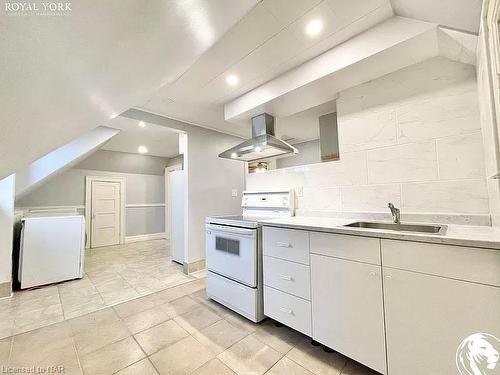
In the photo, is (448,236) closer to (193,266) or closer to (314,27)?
(314,27)

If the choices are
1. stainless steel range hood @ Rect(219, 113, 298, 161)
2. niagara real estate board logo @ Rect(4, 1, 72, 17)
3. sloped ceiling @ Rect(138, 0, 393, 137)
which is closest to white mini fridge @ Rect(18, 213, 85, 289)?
sloped ceiling @ Rect(138, 0, 393, 137)

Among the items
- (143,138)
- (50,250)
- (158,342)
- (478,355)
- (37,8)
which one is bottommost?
(158,342)

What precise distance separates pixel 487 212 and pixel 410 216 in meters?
0.42

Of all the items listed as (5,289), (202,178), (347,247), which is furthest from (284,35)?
(5,289)

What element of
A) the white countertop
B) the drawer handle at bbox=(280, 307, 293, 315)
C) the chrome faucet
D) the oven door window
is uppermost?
the chrome faucet

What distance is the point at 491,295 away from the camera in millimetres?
950

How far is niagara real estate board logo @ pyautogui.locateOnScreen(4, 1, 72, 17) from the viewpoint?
58 cm

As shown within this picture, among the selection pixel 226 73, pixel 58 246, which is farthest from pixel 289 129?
pixel 58 246

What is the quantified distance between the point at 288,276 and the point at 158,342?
1.16 m

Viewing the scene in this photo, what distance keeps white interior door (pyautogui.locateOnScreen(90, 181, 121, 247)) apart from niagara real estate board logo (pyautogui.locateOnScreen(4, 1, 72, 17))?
5.45 m

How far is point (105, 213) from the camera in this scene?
521 cm

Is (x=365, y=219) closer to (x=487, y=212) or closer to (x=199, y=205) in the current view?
(x=487, y=212)

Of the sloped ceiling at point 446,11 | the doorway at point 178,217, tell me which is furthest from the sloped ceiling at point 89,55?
the doorway at point 178,217

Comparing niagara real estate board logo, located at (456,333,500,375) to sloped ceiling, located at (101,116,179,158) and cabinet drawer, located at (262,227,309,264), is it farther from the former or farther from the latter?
sloped ceiling, located at (101,116,179,158)
